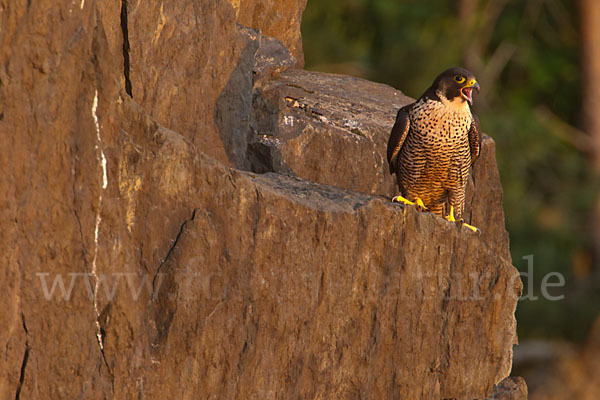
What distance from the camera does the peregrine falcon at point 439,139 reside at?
5.11 meters

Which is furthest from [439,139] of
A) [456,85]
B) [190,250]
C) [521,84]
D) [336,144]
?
[521,84]

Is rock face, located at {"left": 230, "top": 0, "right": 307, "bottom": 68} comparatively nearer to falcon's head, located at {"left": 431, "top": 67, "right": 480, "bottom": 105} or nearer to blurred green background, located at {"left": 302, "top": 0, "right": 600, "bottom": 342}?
falcon's head, located at {"left": 431, "top": 67, "right": 480, "bottom": 105}

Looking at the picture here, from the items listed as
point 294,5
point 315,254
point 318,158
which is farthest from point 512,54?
point 315,254

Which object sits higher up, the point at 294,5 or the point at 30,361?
the point at 294,5

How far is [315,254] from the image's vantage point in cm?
423

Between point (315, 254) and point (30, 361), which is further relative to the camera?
point (315, 254)

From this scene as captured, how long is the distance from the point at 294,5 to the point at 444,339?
9.14ft

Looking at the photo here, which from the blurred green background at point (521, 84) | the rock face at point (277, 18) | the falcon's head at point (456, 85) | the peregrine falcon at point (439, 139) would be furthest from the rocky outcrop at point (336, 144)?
the blurred green background at point (521, 84)

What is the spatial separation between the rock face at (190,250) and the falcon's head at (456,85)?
786mm

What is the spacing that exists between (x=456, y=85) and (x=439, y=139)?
0.30 meters

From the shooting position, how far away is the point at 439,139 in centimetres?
512

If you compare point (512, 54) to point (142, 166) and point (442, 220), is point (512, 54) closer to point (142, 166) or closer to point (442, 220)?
point (442, 220)

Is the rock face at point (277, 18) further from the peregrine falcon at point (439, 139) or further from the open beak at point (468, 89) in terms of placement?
the open beak at point (468, 89)

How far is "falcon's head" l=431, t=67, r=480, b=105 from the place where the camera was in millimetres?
5082
